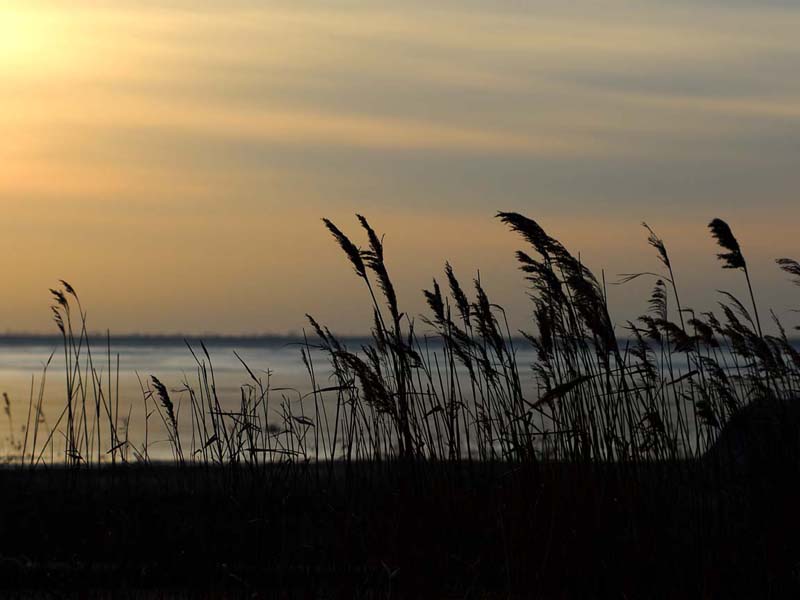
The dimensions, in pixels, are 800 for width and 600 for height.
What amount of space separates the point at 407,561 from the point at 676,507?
49.4 inches

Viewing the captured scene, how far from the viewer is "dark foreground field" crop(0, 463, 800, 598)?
4090 millimetres

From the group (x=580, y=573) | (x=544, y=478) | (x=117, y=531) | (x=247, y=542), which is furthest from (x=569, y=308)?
(x=117, y=531)

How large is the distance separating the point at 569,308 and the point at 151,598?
7.13 feet

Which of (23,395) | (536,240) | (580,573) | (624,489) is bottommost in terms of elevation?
(580,573)

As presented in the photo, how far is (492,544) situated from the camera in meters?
4.43

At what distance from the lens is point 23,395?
76.4 feet

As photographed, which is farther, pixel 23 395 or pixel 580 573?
pixel 23 395

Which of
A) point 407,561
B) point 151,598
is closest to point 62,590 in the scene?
point 151,598

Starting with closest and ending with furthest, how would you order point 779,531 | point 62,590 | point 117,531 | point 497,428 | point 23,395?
point 62,590 → point 779,531 → point 497,428 → point 117,531 → point 23,395

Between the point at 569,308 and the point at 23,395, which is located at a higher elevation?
the point at 23,395

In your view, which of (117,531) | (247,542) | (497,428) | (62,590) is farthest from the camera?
(117,531)

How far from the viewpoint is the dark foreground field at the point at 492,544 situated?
4.09 meters

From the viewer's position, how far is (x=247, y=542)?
184 inches

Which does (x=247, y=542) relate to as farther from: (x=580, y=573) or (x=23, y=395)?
(x=23, y=395)
